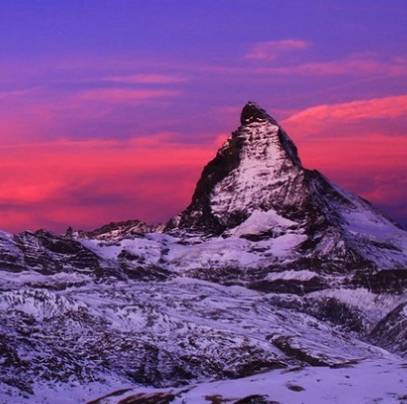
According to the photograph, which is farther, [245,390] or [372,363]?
[372,363]

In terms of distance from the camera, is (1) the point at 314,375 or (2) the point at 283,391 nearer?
(2) the point at 283,391

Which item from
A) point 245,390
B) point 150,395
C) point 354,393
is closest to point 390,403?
point 354,393

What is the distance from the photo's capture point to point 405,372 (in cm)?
16025

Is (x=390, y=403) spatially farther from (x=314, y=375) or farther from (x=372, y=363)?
(x=372, y=363)

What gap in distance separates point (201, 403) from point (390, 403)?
21743 mm

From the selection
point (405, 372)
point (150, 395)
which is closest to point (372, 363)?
point (405, 372)

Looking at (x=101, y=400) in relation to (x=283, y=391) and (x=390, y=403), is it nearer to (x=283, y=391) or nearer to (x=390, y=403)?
(x=283, y=391)

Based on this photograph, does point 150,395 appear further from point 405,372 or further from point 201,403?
point 405,372

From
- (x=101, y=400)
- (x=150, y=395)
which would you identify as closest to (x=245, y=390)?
(x=150, y=395)

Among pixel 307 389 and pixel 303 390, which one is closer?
pixel 303 390

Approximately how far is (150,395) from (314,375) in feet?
66.2

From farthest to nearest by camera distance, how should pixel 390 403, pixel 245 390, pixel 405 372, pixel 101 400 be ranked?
pixel 101 400, pixel 405 372, pixel 245 390, pixel 390 403

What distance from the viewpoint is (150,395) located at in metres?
162

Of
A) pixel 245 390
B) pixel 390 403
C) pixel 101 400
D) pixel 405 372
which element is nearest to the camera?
pixel 390 403
